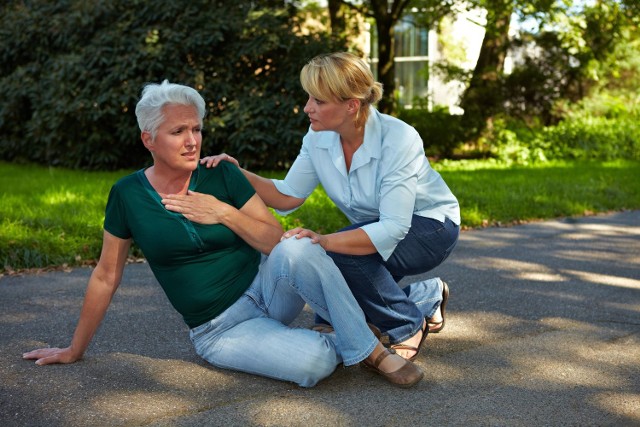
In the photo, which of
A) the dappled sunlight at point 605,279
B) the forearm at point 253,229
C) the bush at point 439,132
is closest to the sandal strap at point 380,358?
the forearm at point 253,229

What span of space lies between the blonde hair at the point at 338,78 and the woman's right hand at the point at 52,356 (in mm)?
1655

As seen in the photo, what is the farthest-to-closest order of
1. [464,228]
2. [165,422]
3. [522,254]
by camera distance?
[464,228], [522,254], [165,422]

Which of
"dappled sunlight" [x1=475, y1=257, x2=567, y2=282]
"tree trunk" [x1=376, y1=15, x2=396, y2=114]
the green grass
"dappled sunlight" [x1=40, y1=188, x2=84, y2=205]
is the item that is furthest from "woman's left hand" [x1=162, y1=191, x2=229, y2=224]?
"tree trunk" [x1=376, y1=15, x2=396, y2=114]

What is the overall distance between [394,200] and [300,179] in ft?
2.30

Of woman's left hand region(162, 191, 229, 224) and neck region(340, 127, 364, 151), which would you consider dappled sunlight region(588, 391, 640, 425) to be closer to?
neck region(340, 127, 364, 151)

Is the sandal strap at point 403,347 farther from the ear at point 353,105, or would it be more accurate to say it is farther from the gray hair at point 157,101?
the gray hair at point 157,101

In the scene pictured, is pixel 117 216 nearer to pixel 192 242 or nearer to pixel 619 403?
pixel 192 242

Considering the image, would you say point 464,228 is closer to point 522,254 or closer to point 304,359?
point 522,254

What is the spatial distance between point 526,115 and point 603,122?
2.52 m

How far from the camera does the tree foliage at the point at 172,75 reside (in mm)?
12469

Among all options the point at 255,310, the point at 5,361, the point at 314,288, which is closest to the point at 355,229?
the point at 314,288

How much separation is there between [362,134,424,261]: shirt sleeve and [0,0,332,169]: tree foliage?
8.13 meters

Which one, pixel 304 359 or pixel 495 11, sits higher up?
pixel 495 11

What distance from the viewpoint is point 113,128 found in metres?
13.1
